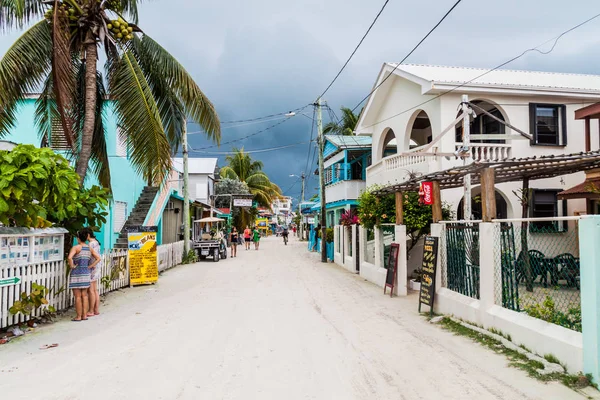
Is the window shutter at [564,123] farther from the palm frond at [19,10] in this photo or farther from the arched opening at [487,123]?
the palm frond at [19,10]

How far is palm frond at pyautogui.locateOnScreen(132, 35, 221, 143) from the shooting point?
1270 cm

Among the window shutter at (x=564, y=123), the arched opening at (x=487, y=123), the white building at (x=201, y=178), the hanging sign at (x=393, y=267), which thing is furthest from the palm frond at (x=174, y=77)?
the white building at (x=201, y=178)

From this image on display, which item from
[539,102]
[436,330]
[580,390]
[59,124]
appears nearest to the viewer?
[580,390]

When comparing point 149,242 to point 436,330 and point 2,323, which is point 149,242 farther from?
point 436,330

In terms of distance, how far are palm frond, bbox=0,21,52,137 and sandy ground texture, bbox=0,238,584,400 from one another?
17.2 ft

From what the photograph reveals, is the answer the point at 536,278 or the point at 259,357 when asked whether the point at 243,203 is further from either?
the point at 536,278

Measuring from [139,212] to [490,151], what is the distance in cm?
1536

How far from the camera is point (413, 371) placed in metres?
5.56

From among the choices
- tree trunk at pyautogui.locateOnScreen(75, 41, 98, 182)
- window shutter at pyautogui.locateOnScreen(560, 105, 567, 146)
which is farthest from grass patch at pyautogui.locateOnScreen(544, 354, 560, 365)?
window shutter at pyautogui.locateOnScreen(560, 105, 567, 146)

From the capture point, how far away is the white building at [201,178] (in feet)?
128

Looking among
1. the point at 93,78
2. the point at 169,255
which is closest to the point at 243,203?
the point at 169,255

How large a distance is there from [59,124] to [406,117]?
39.9 ft

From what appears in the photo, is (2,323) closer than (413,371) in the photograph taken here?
No

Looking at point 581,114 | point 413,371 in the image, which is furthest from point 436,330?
point 581,114
